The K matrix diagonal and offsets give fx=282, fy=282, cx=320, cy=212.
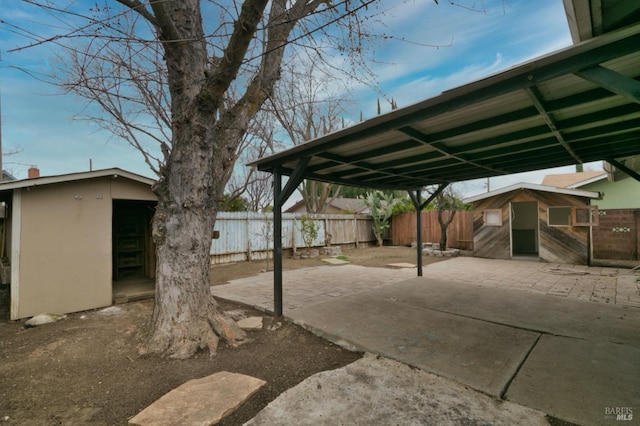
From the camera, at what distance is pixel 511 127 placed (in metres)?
3.04

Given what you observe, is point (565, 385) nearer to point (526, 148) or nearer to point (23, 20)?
point (526, 148)

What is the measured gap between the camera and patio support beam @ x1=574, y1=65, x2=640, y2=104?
154cm

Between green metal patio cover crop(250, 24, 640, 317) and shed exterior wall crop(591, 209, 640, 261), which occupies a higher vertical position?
green metal patio cover crop(250, 24, 640, 317)

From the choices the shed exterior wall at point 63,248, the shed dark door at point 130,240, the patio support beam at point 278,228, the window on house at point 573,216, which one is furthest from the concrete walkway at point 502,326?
the shed dark door at point 130,240

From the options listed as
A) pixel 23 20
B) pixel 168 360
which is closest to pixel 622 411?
pixel 168 360

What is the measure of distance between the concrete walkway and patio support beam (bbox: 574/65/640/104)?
1.99m

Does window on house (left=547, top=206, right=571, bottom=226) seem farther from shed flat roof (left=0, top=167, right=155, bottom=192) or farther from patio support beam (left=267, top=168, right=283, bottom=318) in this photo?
shed flat roof (left=0, top=167, right=155, bottom=192)

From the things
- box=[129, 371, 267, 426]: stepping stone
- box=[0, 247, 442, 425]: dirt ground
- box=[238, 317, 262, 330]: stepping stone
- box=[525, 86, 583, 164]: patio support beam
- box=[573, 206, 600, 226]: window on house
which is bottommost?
box=[0, 247, 442, 425]: dirt ground

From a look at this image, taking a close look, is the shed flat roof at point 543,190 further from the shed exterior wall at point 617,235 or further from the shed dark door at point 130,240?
the shed dark door at point 130,240

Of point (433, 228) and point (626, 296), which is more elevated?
point (433, 228)

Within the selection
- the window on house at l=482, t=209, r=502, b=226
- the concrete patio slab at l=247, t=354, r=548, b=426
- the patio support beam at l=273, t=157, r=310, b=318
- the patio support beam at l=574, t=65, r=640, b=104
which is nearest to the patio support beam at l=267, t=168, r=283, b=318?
the patio support beam at l=273, t=157, r=310, b=318

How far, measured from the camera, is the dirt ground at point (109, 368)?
2094mm

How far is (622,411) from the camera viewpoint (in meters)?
1.87

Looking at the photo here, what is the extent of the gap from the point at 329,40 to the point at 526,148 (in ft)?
9.45
